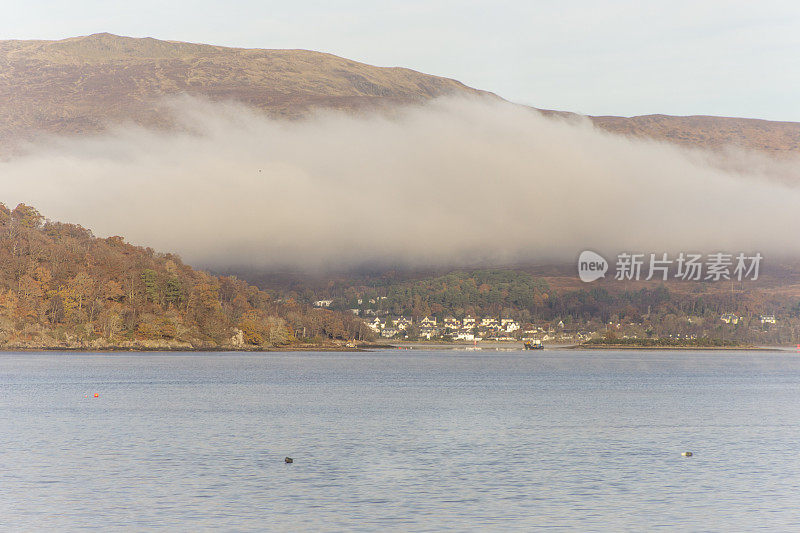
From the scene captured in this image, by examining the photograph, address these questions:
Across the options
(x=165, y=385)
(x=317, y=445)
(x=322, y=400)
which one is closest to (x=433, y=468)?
(x=317, y=445)

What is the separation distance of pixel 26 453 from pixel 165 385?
5874cm

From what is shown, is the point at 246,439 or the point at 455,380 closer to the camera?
the point at 246,439

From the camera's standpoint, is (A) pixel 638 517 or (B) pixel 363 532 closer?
(B) pixel 363 532

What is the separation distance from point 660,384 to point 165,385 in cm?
6912

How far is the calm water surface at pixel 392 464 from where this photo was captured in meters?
A: 29.9

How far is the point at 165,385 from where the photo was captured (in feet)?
334

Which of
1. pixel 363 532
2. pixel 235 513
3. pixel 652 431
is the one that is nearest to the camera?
pixel 363 532

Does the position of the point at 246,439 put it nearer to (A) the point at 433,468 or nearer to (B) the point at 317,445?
(B) the point at 317,445

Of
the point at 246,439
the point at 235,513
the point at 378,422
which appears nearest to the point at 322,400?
the point at 378,422

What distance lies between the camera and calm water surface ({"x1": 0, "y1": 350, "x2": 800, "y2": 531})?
29.9m

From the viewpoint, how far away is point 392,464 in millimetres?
41406

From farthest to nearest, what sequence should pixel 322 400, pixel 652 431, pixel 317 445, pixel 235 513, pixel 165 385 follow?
1. pixel 165 385
2. pixel 322 400
3. pixel 652 431
4. pixel 317 445
5. pixel 235 513

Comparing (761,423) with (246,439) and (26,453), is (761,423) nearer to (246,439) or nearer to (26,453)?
(246,439)

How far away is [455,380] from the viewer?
416ft
